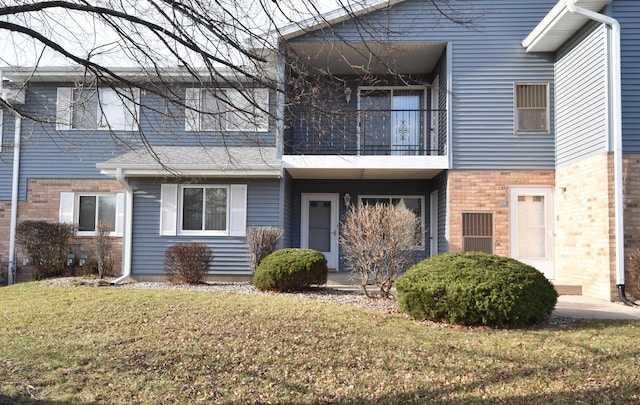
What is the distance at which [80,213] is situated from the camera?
46.1 ft

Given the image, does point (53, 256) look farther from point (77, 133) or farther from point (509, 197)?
point (509, 197)

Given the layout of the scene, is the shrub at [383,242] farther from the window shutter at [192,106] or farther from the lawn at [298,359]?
the window shutter at [192,106]

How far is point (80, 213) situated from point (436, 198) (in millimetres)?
9997

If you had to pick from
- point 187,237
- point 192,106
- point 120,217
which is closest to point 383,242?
point 192,106

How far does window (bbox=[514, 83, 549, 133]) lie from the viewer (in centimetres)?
1183

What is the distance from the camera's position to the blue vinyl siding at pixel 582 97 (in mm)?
9508

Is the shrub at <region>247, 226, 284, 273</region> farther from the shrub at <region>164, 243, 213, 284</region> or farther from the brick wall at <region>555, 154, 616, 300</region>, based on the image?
the brick wall at <region>555, 154, 616, 300</region>

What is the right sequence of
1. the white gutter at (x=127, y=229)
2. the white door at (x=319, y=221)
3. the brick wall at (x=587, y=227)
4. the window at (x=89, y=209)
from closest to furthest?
1. the brick wall at (x=587, y=227)
2. the white gutter at (x=127, y=229)
3. the window at (x=89, y=209)
4. the white door at (x=319, y=221)

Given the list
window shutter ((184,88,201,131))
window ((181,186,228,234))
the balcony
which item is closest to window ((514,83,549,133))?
the balcony

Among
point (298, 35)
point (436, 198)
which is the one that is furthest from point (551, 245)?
point (298, 35)

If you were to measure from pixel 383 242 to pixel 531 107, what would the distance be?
5634mm

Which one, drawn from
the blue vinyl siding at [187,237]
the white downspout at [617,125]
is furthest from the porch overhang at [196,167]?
the white downspout at [617,125]

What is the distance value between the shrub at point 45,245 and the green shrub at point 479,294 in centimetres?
966

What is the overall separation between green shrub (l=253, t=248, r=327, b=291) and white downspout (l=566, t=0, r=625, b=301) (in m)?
5.64
